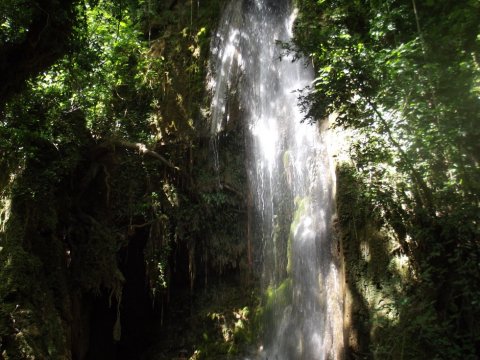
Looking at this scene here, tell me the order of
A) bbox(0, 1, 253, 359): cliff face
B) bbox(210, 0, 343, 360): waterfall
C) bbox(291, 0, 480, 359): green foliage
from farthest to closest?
bbox(210, 0, 343, 360): waterfall < bbox(0, 1, 253, 359): cliff face < bbox(291, 0, 480, 359): green foliage

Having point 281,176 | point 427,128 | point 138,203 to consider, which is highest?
point 281,176

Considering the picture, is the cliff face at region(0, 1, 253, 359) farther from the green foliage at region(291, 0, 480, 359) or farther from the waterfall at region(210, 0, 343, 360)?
the green foliage at region(291, 0, 480, 359)

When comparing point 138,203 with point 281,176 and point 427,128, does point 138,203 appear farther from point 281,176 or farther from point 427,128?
point 427,128

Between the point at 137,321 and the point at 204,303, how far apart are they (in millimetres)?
2278

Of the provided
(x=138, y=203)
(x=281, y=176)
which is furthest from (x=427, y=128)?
(x=138, y=203)

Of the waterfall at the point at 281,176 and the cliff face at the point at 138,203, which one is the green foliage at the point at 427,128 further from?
the cliff face at the point at 138,203

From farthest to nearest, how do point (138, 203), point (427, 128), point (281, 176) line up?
1. point (138, 203)
2. point (281, 176)
3. point (427, 128)

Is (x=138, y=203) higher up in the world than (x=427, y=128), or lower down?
higher up

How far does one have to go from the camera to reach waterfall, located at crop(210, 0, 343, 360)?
7.14 m

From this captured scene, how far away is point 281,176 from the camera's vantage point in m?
9.05

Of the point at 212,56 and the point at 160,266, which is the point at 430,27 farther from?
the point at 160,266

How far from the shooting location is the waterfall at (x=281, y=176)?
714cm

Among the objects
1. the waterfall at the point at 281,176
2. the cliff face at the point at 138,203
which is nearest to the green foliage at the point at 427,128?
the waterfall at the point at 281,176

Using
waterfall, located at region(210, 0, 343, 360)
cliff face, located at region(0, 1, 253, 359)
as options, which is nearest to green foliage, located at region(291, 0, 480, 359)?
waterfall, located at region(210, 0, 343, 360)
